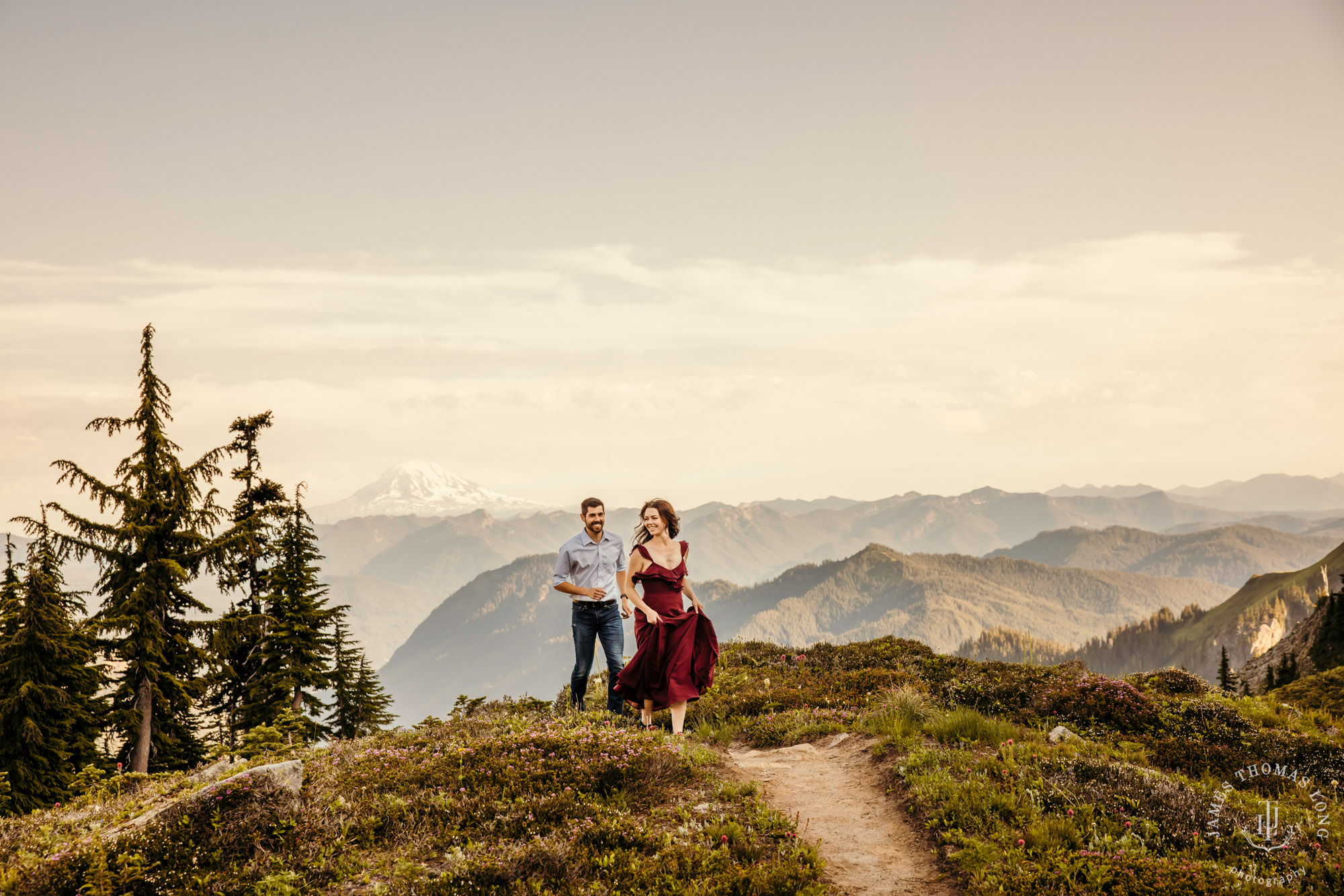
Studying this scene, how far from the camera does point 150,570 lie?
21984 mm

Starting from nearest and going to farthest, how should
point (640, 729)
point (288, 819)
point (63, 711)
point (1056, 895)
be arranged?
point (1056, 895) < point (288, 819) < point (640, 729) < point (63, 711)

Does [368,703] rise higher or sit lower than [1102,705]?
lower

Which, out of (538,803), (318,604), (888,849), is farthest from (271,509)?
(888,849)

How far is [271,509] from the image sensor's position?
2667cm

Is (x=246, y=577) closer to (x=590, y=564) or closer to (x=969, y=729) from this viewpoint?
(x=590, y=564)

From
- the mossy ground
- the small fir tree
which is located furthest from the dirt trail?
the small fir tree

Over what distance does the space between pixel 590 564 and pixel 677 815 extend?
5.14 metres

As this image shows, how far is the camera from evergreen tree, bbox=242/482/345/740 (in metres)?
26.0

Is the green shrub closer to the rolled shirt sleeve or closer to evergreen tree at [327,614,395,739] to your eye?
the rolled shirt sleeve

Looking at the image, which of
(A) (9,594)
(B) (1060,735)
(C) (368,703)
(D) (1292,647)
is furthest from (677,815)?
(D) (1292,647)

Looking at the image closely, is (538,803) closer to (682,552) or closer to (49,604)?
(682,552)

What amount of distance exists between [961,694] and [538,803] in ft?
25.6

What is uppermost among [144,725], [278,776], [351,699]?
[278,776]

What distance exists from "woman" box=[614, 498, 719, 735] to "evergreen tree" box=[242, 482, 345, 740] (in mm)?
19435
